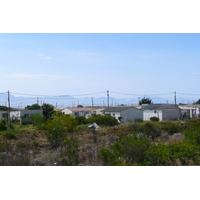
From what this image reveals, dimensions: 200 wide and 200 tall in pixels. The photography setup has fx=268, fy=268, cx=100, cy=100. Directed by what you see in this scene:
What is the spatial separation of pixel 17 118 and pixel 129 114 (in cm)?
1673

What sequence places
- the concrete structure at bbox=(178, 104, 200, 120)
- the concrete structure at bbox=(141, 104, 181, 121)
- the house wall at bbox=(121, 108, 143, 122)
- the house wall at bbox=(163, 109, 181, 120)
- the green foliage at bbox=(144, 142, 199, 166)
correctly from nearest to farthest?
1. the green foliage at bbox=(144, 142, 199, 166)
2. the house wall at bbox=(121, 108, 143, 122)
3. the concrete structure at bbox=(141, 104, 181, 121)
4. the house wall at bbox=(163, 109, 181, 120)
5. the concrete structure at bbox=(178, 104, 200, 120)

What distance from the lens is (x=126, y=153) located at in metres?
9.11

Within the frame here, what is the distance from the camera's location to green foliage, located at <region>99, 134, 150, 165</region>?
855 centimetres

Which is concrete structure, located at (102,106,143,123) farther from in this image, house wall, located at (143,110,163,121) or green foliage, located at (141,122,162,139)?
green foliage, located at (141,122,162,139)

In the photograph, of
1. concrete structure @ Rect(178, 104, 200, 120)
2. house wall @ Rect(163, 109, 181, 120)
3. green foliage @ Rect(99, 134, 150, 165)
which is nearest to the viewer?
green foliage @ Rect(99, 134, 150, 165)

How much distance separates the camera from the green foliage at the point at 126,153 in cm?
855

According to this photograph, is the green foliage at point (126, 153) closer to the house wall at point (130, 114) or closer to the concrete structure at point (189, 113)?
the house wall at point (130, 114)

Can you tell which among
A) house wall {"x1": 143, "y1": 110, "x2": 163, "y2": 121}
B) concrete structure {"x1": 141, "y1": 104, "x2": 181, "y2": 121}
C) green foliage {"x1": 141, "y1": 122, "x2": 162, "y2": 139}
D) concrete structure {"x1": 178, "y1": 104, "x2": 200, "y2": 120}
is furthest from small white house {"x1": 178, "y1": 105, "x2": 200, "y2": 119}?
green foliage {"x1": 141, "y1": 122, "x2": 162, "y2": 139}

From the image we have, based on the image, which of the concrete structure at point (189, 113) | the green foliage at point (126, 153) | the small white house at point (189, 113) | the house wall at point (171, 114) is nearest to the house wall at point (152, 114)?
the house wall at point (171, 114)

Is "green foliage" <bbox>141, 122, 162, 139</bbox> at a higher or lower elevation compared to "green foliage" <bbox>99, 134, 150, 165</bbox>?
lower

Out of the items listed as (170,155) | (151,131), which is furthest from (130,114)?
(170,155)

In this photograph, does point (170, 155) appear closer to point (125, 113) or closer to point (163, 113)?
point (125, 113)
